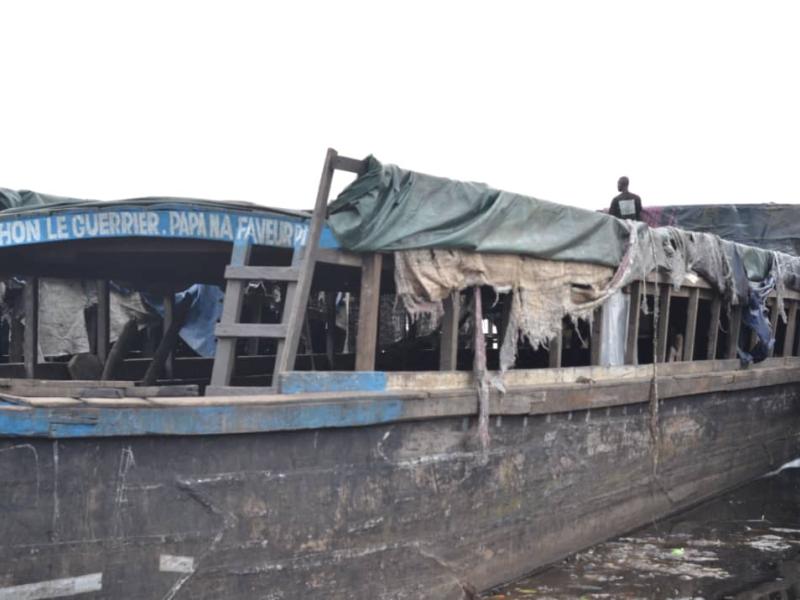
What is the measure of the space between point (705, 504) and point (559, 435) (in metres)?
3.59

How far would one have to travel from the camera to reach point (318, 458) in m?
4.88

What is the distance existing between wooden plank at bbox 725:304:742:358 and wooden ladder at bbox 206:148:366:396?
245 inches

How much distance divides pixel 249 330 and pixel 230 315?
0.20 meters

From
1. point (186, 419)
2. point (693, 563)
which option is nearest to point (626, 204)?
point (693, 563)

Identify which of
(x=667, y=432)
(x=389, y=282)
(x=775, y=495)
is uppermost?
(x=389, y=282)

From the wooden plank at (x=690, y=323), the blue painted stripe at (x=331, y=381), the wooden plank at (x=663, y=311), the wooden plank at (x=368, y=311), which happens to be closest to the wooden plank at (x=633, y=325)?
the wooden plank at (x=663, y=311)

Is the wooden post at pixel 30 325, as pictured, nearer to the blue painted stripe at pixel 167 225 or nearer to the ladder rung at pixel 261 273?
the blue painted stripe at pixel 167 225

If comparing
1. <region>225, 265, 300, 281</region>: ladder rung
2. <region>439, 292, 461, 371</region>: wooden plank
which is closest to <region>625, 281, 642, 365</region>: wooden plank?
<region>439, 292, 461, 371</region>: wooden plank

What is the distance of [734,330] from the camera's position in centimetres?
987

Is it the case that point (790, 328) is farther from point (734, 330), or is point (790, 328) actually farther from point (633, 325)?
point (633, 325)

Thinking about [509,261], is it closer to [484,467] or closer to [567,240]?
[567,240]

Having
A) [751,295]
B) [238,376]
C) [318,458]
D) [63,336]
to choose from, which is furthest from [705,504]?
[63,336]

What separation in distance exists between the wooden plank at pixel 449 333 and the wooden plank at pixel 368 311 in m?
0.67

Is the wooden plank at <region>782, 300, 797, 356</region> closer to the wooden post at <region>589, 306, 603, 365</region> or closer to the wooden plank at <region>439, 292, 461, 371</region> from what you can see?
the wooden post at <region>589, 306, 603, 365</region>
